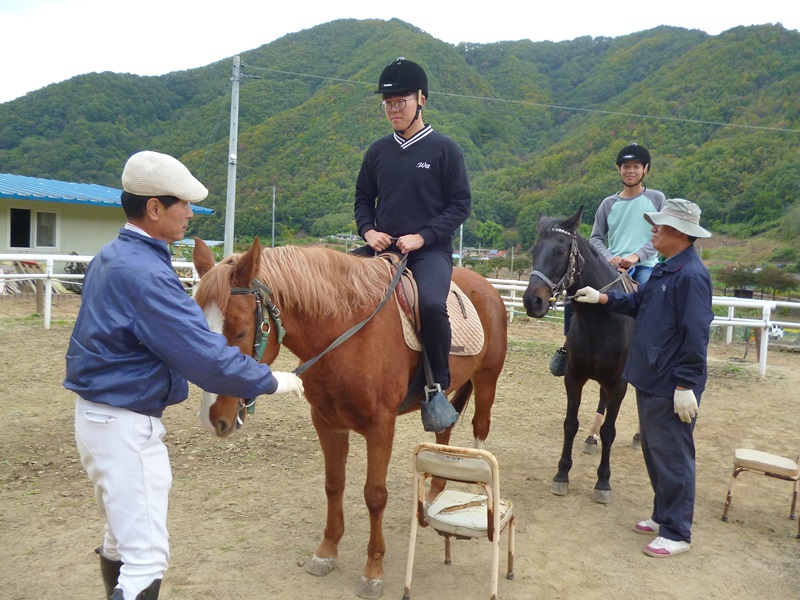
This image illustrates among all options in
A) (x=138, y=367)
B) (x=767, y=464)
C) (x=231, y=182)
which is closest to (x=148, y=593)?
(x=138, y=367)

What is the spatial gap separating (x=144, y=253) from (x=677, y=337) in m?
3.13

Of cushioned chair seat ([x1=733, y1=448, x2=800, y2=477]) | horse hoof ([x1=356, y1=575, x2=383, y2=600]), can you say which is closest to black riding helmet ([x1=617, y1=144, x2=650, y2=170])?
cushioned chair seat ([x1=733, y1=448, x2=800, y2=477])

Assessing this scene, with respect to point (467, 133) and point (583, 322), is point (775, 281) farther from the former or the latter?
point (467, 133)

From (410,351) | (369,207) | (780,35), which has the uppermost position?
(780,35)

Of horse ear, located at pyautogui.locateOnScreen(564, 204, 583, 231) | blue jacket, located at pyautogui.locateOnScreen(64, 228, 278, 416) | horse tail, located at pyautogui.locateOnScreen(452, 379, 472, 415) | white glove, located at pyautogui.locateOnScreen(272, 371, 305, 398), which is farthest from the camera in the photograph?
horse tail, located at pyautogui.locateOnScreen(452, 379, 472, 415)

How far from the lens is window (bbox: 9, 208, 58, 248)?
1803 cm

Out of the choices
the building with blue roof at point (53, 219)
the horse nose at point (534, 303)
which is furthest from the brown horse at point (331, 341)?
the building with blue roof at point (53, 219)

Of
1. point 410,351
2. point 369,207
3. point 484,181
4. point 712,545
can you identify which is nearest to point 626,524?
point 712,545

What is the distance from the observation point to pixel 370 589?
3.19 m

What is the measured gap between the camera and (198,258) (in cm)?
273

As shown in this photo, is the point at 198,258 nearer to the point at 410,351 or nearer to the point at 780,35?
the point at 410,351

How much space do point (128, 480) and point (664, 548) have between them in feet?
10.7

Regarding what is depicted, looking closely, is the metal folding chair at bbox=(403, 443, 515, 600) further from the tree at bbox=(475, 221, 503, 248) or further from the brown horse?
the tree at bbox=(475, 221, 503, 248)

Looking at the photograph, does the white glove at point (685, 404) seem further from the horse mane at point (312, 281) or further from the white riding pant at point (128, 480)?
the white riding pant at point (128, 480)
